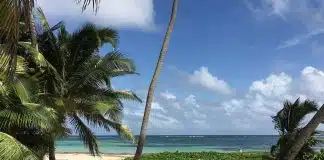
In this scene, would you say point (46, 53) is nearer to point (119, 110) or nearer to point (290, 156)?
point (119, 110)

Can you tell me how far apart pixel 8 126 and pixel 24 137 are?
4.65 feet

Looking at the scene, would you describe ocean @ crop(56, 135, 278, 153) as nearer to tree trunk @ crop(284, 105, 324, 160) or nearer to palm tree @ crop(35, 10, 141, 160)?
palm tree @ crop(35, 10, 141, 160)

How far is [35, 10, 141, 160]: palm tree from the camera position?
20.8 metres

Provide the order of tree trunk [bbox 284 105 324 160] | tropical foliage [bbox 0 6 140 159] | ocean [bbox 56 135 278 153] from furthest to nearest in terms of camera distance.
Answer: ocean [bbox 56 135 278 153]
tropical foliage [bbox 0 6 140 159]
tree trunk [bbox 284 105 324 160]

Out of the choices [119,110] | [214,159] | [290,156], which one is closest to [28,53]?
[119,110]

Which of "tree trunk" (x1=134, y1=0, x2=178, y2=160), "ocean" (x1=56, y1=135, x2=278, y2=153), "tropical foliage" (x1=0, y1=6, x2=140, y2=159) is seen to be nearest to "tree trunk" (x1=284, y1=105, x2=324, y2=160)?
"tree trunk" (x1=134, y1=0, x2=178, y2=160)

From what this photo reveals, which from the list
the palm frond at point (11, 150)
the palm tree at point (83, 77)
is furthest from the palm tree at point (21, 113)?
the palm tree at point (83, 77)

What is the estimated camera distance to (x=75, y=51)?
22000 mm

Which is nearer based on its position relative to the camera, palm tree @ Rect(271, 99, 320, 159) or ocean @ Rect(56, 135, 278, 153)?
palm tree @ Rect(271, 99, 320, 159)

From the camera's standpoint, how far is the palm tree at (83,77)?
20.8 meters

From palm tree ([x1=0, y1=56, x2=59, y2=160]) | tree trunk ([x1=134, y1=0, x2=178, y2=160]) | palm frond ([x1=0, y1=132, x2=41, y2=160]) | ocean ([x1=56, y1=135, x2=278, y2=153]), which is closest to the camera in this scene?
palm frond ([x1=0, y1=132, x2=41, y2=160])

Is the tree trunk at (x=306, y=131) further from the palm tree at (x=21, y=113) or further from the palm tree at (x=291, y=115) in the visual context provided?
the palm tree at (x=291, y=115)

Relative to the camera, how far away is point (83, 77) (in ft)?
68.9

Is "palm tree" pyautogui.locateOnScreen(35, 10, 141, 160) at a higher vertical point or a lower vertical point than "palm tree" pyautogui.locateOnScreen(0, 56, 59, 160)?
higher
